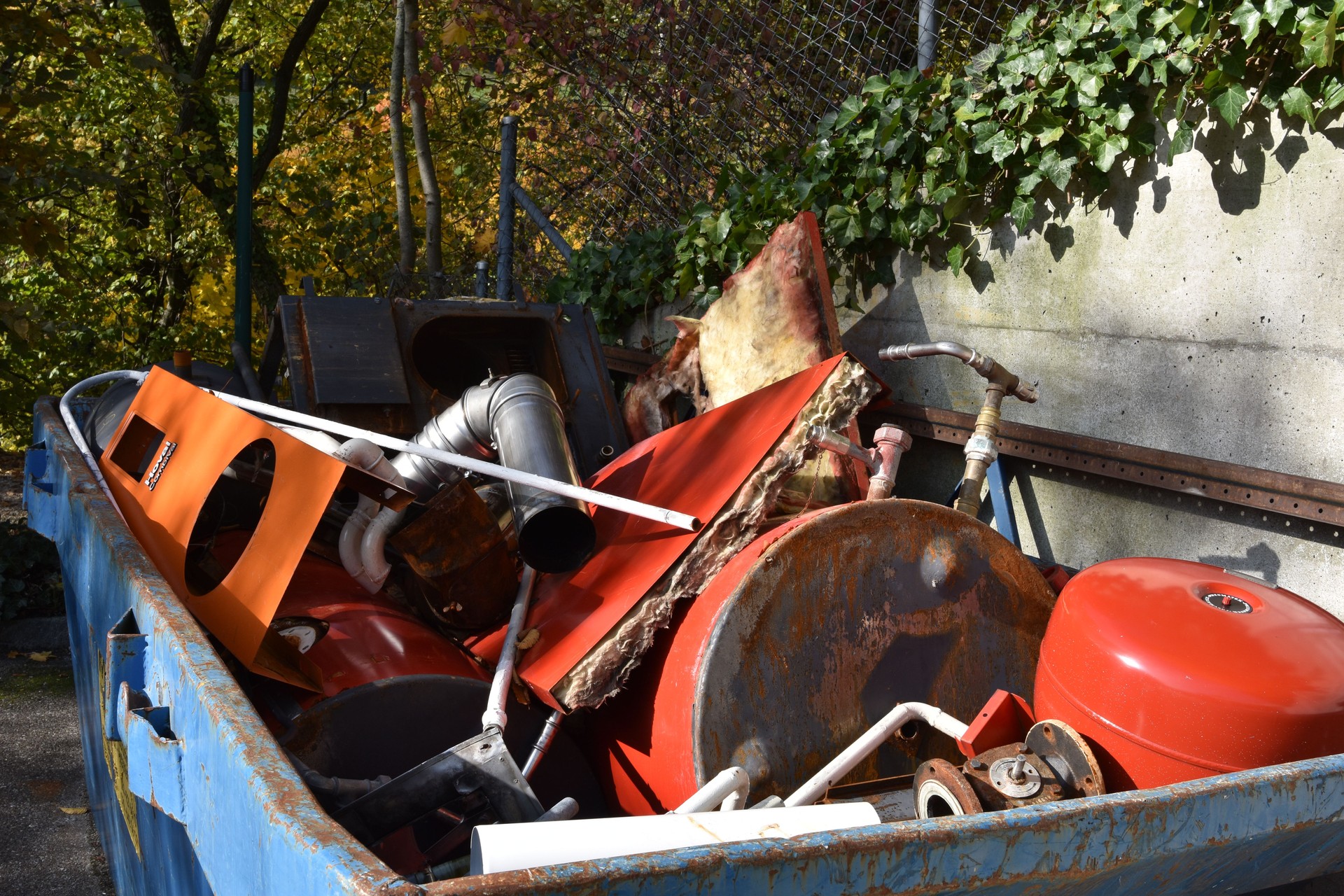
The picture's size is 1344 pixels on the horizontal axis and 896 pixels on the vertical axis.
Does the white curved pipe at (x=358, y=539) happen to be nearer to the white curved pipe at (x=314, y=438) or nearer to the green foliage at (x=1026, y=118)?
the white curved pipe at (x=314, y=438)

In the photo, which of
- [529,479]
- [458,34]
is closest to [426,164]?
[458,34]

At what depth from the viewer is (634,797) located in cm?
226

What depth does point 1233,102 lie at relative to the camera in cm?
261

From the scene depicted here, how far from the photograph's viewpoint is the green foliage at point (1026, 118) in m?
2.58

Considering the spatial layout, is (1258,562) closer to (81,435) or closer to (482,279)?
(81,435)

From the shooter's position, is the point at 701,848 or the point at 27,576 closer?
the point at 701,848

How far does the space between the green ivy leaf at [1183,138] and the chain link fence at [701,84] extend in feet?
3.63

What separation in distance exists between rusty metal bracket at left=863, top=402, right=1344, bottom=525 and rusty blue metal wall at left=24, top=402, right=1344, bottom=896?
1.14m

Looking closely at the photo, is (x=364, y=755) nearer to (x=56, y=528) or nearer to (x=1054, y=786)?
(x=1054, y=786)

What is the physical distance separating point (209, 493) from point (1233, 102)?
8.69ft

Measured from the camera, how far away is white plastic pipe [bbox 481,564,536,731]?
81.1 inches

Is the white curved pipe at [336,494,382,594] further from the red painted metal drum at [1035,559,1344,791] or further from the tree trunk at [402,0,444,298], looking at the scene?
the tree trunk at [402,0,444,298]

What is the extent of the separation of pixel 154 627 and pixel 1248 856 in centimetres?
178

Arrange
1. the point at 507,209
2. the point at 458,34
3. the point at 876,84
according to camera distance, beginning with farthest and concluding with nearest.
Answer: the point at 458,34
the point at 507,209
the point at 876,84
